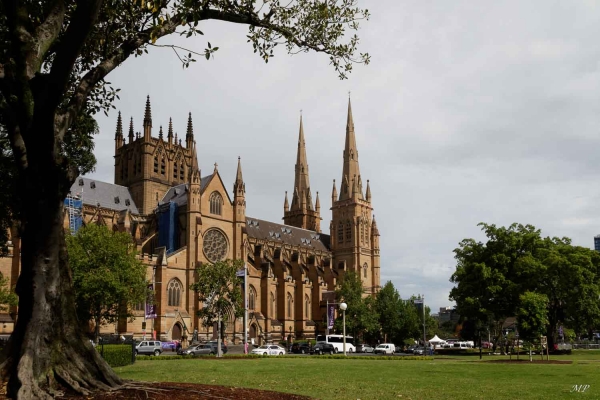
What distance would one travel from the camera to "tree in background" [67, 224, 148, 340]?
44.4 metres

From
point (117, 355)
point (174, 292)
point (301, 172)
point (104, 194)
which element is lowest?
point (117, 355)

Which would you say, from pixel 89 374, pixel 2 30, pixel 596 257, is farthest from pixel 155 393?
pixel 596 257

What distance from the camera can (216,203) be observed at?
8012 cm

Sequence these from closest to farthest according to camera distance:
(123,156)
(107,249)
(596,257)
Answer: (107,249)
(596,257)
(123,156)

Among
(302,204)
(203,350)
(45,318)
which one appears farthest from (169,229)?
(45,318)

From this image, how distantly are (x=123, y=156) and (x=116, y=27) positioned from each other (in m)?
80.4

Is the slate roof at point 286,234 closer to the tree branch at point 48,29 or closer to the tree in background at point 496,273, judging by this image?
the tree in background at point 496,273

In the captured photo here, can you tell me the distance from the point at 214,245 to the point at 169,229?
614cm

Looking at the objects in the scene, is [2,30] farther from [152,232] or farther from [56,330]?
[152,232]

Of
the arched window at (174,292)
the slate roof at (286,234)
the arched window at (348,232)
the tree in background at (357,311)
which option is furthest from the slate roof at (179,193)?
the arched window at (348,232)

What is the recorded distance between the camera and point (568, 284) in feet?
169

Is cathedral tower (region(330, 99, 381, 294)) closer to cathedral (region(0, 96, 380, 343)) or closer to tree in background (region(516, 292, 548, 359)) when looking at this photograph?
cathedral (region(0, 96, 380, 343))

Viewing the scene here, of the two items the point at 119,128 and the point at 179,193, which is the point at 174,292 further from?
the point at 119,128

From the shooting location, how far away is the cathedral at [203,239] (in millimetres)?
69438
